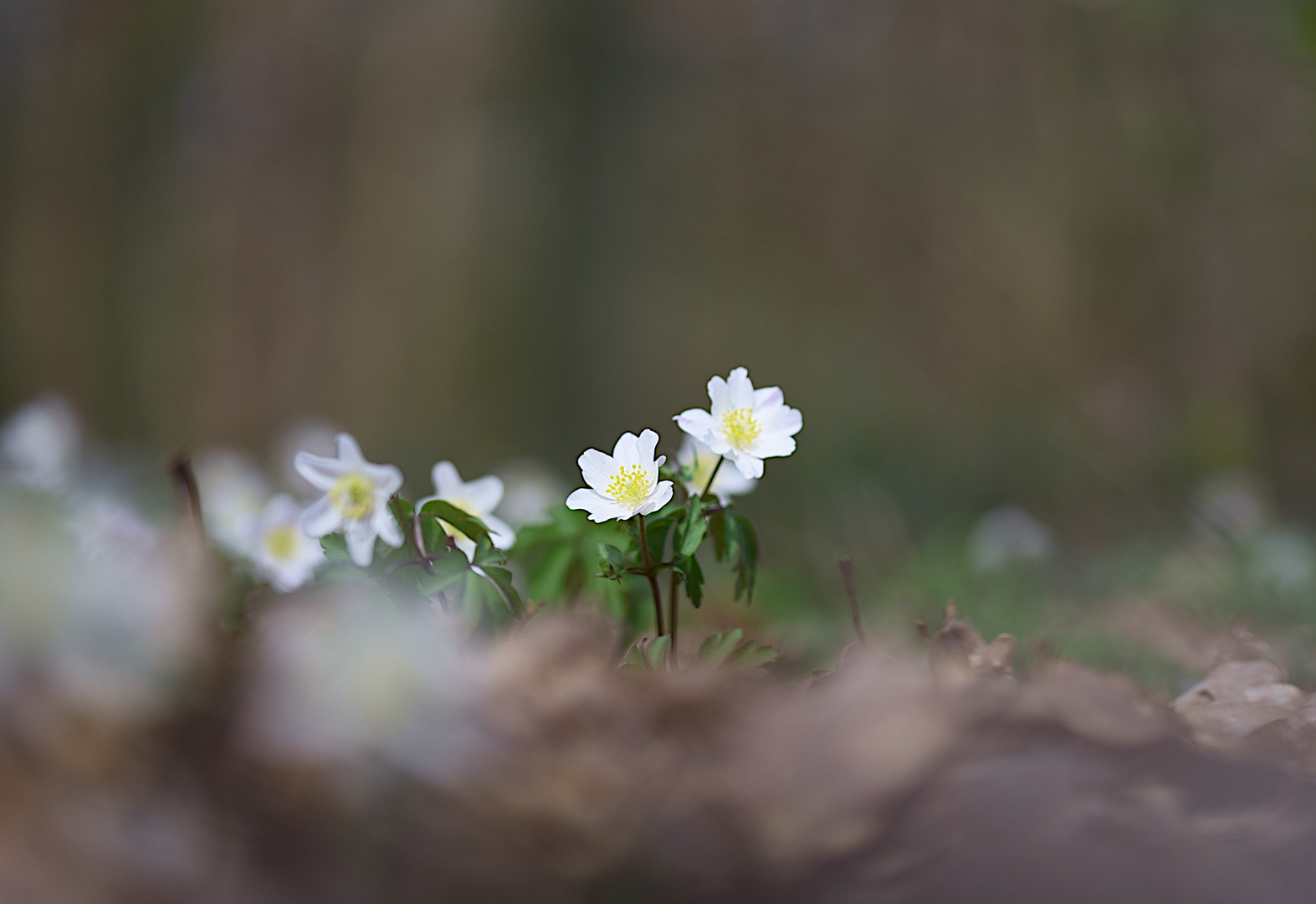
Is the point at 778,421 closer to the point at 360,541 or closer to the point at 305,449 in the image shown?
the point at 360,541

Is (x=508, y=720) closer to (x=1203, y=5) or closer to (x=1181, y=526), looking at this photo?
(x=1181, y=526)

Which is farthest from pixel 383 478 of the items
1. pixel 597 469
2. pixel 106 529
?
pixel 106 529

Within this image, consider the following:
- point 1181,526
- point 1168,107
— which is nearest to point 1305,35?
point 1181,526

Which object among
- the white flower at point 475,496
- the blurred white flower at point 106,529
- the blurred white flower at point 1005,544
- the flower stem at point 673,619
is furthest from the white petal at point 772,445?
the blurred white flower at point 1005,544

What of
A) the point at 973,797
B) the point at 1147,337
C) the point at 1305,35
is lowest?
the point at 973,797

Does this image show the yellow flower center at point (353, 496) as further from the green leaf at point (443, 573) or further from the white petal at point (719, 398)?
the white petal at point (719, 398)

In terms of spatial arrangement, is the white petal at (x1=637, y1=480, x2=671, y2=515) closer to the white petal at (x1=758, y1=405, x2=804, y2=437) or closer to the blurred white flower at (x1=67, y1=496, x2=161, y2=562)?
the white petal at (x1=758, y1=405, x2=804, y2=437)
